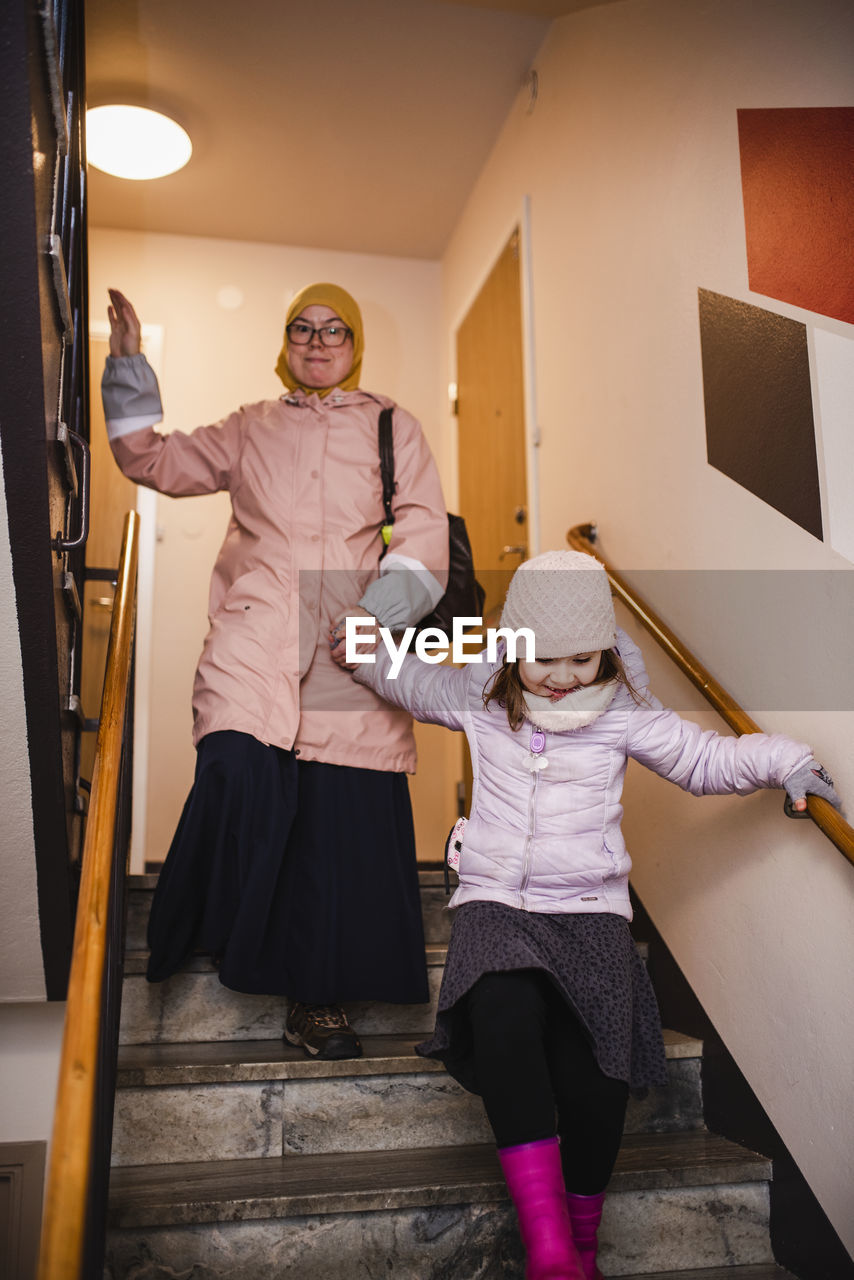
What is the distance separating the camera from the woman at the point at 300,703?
199cm

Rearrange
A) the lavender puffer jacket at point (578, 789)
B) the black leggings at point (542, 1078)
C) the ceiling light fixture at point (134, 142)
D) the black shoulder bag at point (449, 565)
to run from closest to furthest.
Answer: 1. the black leggings at point (542, 1078)
2. the lavender puffer jacket at point (578, 789)
3. the black shoulder bag at point (449, 565)
4. the ceiling light fixture at point (134, 142)

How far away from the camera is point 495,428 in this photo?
3.83m

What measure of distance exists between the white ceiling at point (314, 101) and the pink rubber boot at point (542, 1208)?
2.93 metres

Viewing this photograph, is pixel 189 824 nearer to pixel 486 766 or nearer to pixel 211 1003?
pixel 211 1003

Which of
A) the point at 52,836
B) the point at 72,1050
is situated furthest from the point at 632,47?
the point at 72,1050

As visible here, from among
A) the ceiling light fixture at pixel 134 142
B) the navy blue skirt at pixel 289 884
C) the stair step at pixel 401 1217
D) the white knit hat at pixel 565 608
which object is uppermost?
the ceiling light fixture at pixel 134 142

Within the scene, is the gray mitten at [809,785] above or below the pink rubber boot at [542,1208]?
above

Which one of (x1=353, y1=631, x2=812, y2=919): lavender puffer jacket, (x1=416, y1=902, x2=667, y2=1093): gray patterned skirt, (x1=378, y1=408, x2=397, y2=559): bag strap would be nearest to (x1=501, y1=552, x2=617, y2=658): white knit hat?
(x1=353, y1=631, x2=812, y2=919): lavender puffer jacket

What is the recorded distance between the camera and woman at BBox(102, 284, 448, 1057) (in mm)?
1988

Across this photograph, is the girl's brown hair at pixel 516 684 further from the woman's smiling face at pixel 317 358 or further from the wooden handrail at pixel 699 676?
the woman's smiling face at pixel 317 358

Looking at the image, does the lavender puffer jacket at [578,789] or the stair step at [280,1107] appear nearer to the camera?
the lavender puffer jacket at [578,789]

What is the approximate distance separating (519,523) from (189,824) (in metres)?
1.88

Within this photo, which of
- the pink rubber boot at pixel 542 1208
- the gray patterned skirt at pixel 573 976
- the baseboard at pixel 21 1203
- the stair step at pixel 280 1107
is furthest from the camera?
the baseboard at pixel 21 1203

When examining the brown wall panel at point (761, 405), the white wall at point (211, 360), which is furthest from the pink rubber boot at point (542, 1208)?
the white wall at point (211, 360)
